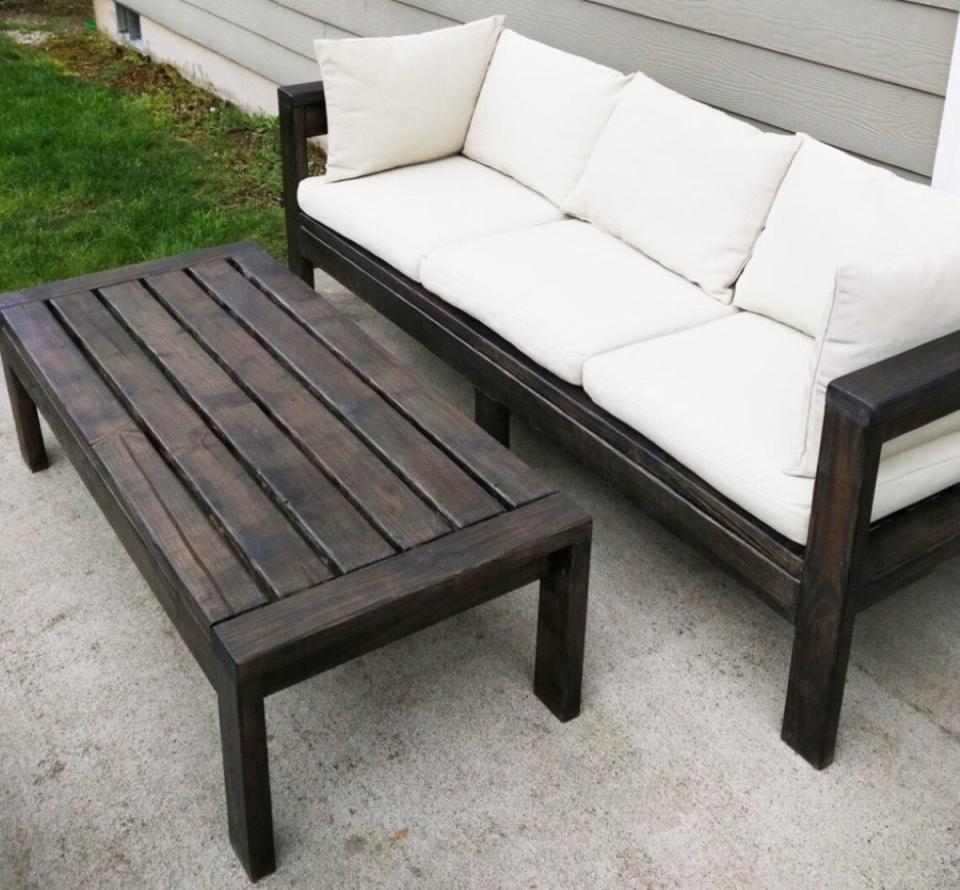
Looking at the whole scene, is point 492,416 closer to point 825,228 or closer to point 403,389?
point 403,389

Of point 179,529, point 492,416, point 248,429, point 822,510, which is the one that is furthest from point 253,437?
point 822,510

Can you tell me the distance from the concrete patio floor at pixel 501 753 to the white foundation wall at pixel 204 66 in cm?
329

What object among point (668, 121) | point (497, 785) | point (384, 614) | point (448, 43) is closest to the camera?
point (384, 614)

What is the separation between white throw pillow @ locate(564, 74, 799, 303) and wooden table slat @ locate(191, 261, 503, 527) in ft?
2.79

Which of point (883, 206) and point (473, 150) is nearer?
point (883, 206)

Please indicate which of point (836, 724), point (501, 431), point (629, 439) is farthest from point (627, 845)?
point (501, 431)

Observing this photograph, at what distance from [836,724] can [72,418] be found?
151 centimetres

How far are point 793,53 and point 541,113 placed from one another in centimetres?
68

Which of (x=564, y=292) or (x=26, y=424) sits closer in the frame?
(x=564, y=292)

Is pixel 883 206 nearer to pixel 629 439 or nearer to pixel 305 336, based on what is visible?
pixel 629 439

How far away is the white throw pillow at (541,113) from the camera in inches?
126

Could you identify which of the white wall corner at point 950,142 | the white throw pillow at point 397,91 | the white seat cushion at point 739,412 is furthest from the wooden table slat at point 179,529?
the white wall corner at point 950,142

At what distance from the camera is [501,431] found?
116 inches

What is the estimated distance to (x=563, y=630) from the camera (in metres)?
2.15
